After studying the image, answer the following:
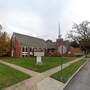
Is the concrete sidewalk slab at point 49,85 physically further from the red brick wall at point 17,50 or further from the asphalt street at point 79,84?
the red brick wall at point 17,50

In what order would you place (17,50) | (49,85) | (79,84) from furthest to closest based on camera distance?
1. (17,50)
2. (79,84)
3. (49,85)

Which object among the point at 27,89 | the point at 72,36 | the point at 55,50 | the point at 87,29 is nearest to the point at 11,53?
the point at 55,50

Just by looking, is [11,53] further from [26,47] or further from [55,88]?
[55,88]

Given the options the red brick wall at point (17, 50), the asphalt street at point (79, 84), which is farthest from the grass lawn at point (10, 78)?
the red brick wall at point (17, 50)

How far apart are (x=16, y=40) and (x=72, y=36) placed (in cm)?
2126

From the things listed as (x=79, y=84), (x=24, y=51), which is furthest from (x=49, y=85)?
(x=24, y=51)

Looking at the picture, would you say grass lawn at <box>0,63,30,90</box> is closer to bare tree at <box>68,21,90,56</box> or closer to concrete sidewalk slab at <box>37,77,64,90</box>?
concrete sidewalk slab at <box>37,77,64,90</box>

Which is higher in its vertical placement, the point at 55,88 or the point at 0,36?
the point at 0,36

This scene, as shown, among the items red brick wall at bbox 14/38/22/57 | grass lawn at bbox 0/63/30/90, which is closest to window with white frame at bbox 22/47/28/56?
red brick wall at bbox 14/38/22/57

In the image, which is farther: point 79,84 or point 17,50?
point 17,50

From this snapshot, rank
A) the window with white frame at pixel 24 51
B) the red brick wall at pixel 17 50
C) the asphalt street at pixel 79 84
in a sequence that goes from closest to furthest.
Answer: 1. the asphalt street at pixel 79 84
2. the red brick wall at pixel 17 50
3. the window with white frame at pixel 24 51

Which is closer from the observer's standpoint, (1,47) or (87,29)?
(1,47)

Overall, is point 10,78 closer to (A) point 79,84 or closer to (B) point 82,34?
(A) point 79,84

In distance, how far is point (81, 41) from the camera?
1240 inches
